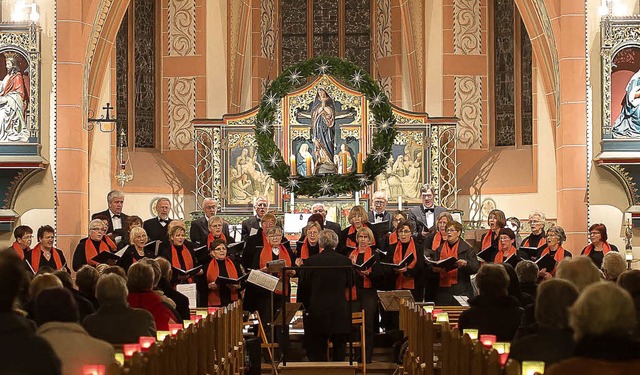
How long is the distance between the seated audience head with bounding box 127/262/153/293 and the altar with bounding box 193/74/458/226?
9.21 metres

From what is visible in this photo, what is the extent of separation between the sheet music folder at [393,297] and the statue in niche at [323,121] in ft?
20.9

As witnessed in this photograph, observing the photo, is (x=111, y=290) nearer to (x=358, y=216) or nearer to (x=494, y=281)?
(x=494, y=281)

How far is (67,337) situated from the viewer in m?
5.38

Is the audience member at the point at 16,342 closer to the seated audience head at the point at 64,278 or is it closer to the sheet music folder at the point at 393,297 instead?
the seated audience head at the point at 64,278

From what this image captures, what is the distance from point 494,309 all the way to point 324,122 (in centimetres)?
1013

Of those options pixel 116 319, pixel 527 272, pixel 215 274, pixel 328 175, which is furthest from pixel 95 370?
pixel 328 175

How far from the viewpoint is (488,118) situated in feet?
65.8

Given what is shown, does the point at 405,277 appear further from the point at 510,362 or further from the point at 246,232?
the point at 510,362

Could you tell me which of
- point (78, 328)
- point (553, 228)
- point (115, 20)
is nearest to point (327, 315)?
point (553, 228)

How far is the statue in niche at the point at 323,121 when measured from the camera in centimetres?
1720

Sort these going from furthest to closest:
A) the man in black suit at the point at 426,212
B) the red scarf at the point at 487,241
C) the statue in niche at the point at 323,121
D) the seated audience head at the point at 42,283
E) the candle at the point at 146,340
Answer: the statue in niche at the point at 323,121
the man in black suit at the point at 426,212
the red scarf at the point at 487,241
the seated audience head at the point at 42,283
the candle at the point at 146,340

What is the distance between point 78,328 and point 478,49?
1546 centimetres

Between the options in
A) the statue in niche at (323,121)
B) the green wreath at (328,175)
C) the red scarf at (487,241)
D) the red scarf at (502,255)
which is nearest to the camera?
the red scarf at (502,255)

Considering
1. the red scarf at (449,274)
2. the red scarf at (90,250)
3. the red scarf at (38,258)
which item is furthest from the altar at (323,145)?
the red scarf at (38,258)
